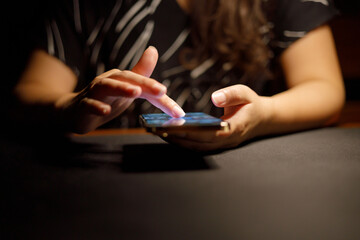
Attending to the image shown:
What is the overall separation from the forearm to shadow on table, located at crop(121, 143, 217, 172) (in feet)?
0.60

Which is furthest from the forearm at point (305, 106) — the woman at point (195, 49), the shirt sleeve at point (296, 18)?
the shirt sleeve at point (296, 18)

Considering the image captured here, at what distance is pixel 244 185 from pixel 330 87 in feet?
1.73

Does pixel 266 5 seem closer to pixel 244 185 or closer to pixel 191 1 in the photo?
pixel 191 1

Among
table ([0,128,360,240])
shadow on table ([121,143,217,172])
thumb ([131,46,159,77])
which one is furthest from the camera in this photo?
thumb ([131,46,159,77])

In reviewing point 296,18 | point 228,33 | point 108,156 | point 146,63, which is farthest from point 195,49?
point 108,156

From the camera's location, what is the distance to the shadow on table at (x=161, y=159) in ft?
1.16

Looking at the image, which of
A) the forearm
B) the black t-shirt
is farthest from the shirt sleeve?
the forearm

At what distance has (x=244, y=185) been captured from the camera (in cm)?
30

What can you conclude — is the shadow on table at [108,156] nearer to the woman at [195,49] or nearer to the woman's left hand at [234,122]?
the woman's left hand at [234,122]

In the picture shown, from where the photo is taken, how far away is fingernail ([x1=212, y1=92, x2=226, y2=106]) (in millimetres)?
408

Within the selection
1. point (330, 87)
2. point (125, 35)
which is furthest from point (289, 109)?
point (125, 35)

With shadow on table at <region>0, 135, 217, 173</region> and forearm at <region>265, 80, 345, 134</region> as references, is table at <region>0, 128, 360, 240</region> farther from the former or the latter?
A: forearm at <region>265, 80, 345, 134</region>

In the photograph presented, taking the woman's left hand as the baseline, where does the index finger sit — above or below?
above

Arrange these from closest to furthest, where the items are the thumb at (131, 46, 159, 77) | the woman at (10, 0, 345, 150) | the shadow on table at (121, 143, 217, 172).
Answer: the shadow on table at (121, 143, 217, 172) → the thumb at (131, 46, 159, 77) → the woman at (10, 0, 345, 150)
